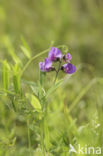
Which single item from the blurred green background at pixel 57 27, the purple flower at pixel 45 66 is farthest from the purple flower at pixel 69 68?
the blurred green background at pixel 57 27

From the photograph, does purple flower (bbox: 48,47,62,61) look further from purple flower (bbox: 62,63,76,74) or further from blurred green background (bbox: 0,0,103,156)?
blurred green background (bbox: 0,0,103,156)

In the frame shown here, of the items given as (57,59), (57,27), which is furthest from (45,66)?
(57,27)

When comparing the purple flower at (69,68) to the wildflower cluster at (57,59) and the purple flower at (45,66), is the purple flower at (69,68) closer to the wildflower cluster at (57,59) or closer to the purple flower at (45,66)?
the wildflower cluster at (57,59)

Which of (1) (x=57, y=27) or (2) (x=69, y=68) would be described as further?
(1) (x=57, y=27)

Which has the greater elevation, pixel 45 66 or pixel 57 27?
pixel 57 27

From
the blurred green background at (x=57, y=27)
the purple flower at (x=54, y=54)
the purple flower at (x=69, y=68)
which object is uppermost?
the blurred green background at (x=57, y=27)

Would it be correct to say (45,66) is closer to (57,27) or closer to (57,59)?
(57,59)

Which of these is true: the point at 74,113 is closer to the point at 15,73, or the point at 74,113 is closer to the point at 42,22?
the point at 15,73

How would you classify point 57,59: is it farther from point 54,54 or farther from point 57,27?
point 57,27

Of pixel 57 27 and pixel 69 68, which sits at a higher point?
pixel 57 27

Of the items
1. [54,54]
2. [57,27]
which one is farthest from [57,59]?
[57,27]

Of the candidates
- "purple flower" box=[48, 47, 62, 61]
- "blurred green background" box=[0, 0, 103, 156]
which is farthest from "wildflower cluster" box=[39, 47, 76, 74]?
"blurred green background" box=[0, 0, 103, 156]

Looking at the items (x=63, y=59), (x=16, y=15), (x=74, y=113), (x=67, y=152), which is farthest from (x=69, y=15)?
(x=67, y=152)
